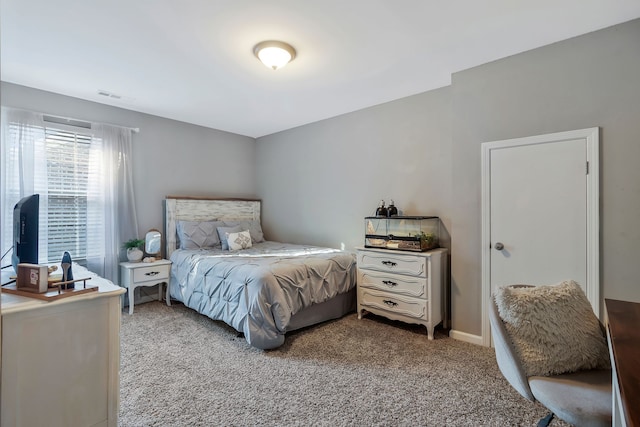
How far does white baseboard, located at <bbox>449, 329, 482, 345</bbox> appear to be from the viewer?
2.77 m

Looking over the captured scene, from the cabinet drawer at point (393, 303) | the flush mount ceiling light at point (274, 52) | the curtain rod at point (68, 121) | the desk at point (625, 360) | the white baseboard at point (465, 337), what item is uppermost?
the flush mount ceiling light at point (274, 52)

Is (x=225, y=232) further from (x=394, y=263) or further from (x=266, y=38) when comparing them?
(x=266, y=38)

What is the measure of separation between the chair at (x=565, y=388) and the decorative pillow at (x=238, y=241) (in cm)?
331

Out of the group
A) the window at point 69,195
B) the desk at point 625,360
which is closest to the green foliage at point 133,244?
the window at point 69,195

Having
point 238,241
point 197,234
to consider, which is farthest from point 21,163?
point 238,241

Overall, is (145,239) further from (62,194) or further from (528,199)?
(528,199)

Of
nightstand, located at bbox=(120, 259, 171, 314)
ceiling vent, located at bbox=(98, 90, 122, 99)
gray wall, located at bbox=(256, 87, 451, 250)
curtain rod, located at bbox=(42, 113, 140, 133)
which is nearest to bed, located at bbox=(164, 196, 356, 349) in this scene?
nightstand, located at bbox=(120, 259, 171, 314)

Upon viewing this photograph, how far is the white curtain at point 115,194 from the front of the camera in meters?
3.75

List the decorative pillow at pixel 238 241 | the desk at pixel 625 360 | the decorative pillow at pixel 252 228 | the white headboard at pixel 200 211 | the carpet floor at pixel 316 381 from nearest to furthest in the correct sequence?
the desk at pixel 625 360
the carpet floor at pixel 316 381
the decorative pillow at pixel 238 241
the white headboard at pixel 200 211
the decorative pillow at pixel 252 228

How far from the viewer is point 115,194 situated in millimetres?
3814

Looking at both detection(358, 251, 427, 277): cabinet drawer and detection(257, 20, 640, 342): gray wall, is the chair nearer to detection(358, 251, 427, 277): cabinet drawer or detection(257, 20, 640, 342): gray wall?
detection(257, 20, 640, 342): gray wall

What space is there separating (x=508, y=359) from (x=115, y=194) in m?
4.24

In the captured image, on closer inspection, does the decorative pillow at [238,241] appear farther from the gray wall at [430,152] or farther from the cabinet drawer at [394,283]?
the cabinet drawer at [394,283]

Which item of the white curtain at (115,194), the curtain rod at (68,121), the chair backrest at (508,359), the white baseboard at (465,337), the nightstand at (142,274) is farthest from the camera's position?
the white curtain at (115,194)
